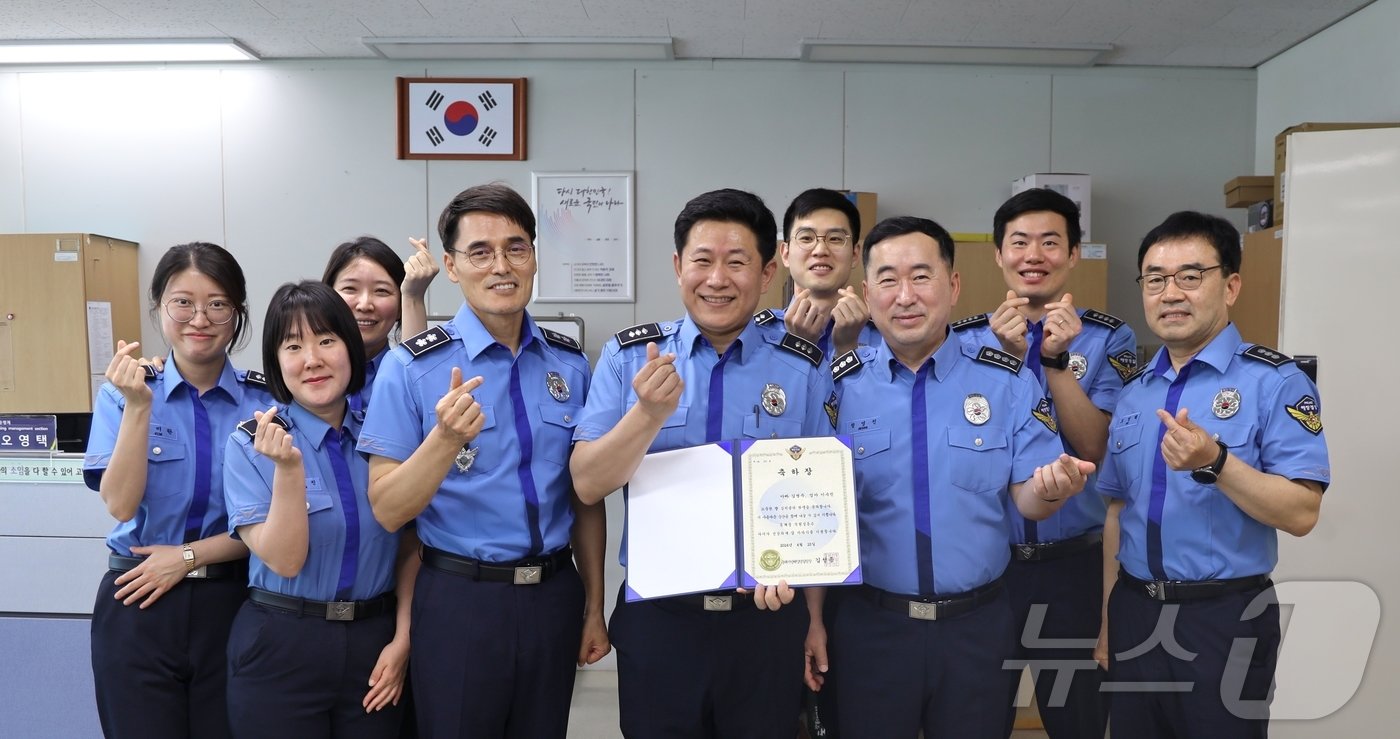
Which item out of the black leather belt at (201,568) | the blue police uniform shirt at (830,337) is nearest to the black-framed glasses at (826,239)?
the blue police uniform shirt at (830,337)

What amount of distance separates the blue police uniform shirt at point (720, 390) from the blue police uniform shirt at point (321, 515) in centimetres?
54

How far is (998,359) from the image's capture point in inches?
78.2

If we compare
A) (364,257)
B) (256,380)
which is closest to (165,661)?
(256,380)

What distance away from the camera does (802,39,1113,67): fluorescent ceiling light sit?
175 inches

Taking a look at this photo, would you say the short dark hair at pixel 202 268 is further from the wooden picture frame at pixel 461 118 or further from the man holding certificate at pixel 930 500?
the wooden picture frame at pixel 461 118

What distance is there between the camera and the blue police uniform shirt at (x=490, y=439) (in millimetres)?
1771

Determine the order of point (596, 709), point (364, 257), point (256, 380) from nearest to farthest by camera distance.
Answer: point (256, 380), point (364, 257), point (596, 709)

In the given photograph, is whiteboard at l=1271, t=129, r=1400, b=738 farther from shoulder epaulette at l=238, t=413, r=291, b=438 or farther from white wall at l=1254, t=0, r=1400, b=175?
shoulder epaulette at l=238, t=413, r=291, b=438

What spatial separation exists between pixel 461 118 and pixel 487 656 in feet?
12.6

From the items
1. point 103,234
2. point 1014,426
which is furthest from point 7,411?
point 1014,426

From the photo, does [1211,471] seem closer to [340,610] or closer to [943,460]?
[943,460]

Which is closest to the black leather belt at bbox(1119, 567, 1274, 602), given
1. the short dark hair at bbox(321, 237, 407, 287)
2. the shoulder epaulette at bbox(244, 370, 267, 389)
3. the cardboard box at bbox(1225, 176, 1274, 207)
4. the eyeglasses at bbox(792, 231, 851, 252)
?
the eyeglasses at bbox(792, 231, 851, 252)

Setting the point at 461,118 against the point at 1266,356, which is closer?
the point at 1266,356

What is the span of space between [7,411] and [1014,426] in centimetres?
497
